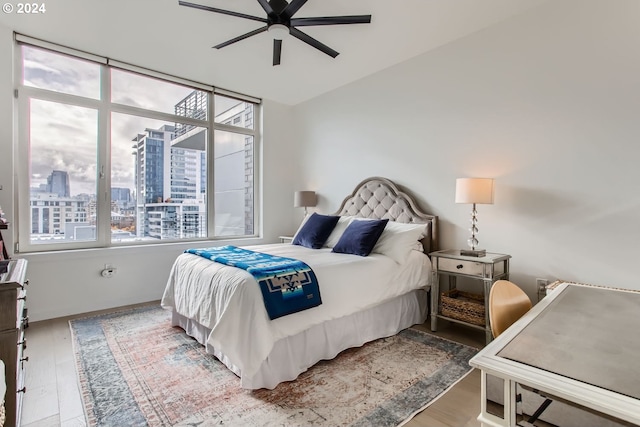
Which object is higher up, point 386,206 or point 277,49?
point 277,49

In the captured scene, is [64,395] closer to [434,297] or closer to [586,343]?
[586,343]

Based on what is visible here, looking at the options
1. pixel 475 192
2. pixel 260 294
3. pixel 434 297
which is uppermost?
pixel 475 192

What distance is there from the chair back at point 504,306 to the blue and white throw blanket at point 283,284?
1.19 metres

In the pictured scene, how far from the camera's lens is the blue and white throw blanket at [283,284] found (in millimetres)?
2045

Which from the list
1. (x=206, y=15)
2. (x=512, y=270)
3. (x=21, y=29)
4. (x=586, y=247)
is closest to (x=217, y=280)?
(x=206, y=15)

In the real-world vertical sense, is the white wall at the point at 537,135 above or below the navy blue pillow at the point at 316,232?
above

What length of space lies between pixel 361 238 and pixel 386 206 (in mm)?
838

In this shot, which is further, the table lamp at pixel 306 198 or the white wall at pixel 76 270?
the table lamp at pixel 306 198

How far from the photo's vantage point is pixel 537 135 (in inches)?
107

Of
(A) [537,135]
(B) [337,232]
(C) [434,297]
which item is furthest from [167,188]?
(A) [537,135]

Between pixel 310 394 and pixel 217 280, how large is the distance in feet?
3.21

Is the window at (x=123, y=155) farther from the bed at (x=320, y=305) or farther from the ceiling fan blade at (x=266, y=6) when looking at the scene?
the ceiling fan blade at (x=266, y=6)

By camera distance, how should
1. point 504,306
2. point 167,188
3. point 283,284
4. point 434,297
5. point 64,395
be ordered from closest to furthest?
point 504,306 → point 64,395 → point 283,284 → point 434,297 → point 167,188

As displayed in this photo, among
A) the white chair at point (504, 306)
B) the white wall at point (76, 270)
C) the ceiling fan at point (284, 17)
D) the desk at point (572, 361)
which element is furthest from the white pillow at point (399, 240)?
the white wall at point (76, 270)
